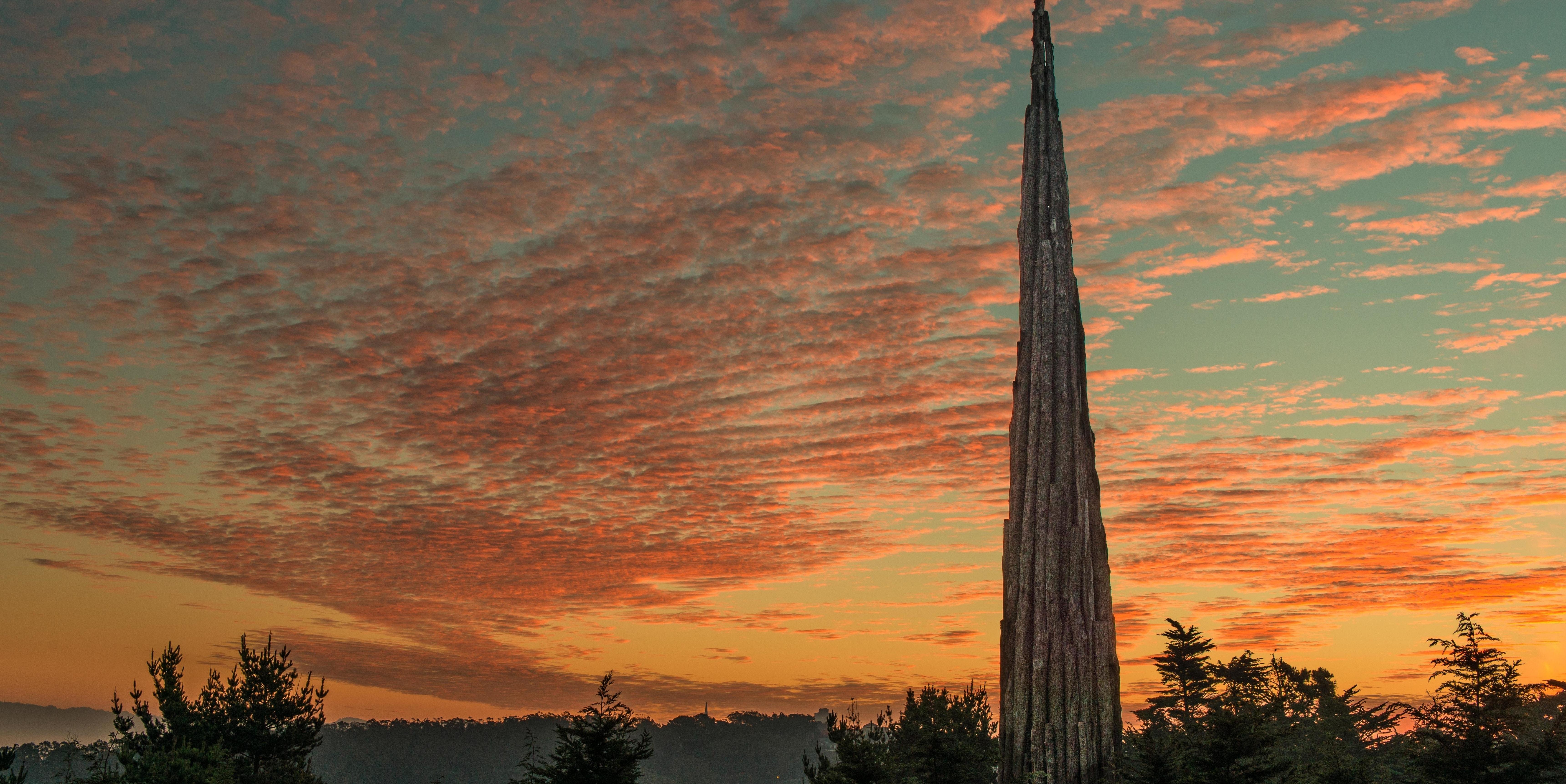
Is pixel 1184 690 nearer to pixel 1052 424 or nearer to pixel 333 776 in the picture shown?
pixel 1052 424

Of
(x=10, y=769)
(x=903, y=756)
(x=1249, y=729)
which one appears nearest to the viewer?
(x=1249, y=729)

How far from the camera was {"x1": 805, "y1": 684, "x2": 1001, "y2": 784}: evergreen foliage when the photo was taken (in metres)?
26.4

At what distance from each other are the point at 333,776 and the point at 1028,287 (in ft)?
675

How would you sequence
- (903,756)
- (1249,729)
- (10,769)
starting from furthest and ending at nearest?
(903,756) < (10,769) < (1249,729)

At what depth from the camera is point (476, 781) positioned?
198 meters

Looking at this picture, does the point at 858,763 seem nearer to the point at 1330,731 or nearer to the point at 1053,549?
the point at 1053,549

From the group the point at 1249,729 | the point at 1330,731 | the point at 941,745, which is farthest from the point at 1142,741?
the point at 1330,731

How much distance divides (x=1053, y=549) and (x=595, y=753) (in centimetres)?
1727

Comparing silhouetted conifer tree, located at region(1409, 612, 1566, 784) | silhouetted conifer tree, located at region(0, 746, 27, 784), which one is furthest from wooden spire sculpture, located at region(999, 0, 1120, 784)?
silhouetted conifer tree, located at region(0, 746, 27, 784)

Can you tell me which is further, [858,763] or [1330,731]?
[1330,731]

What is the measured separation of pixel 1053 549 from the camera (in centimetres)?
2114

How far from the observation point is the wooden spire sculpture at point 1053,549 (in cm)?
2006

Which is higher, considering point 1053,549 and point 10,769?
point 1053,549

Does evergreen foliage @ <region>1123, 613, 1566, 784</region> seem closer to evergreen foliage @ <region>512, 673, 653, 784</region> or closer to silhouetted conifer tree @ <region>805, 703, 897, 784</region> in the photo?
silhouetted conifer tree @ <region>805, 703, 897, 784</region>
